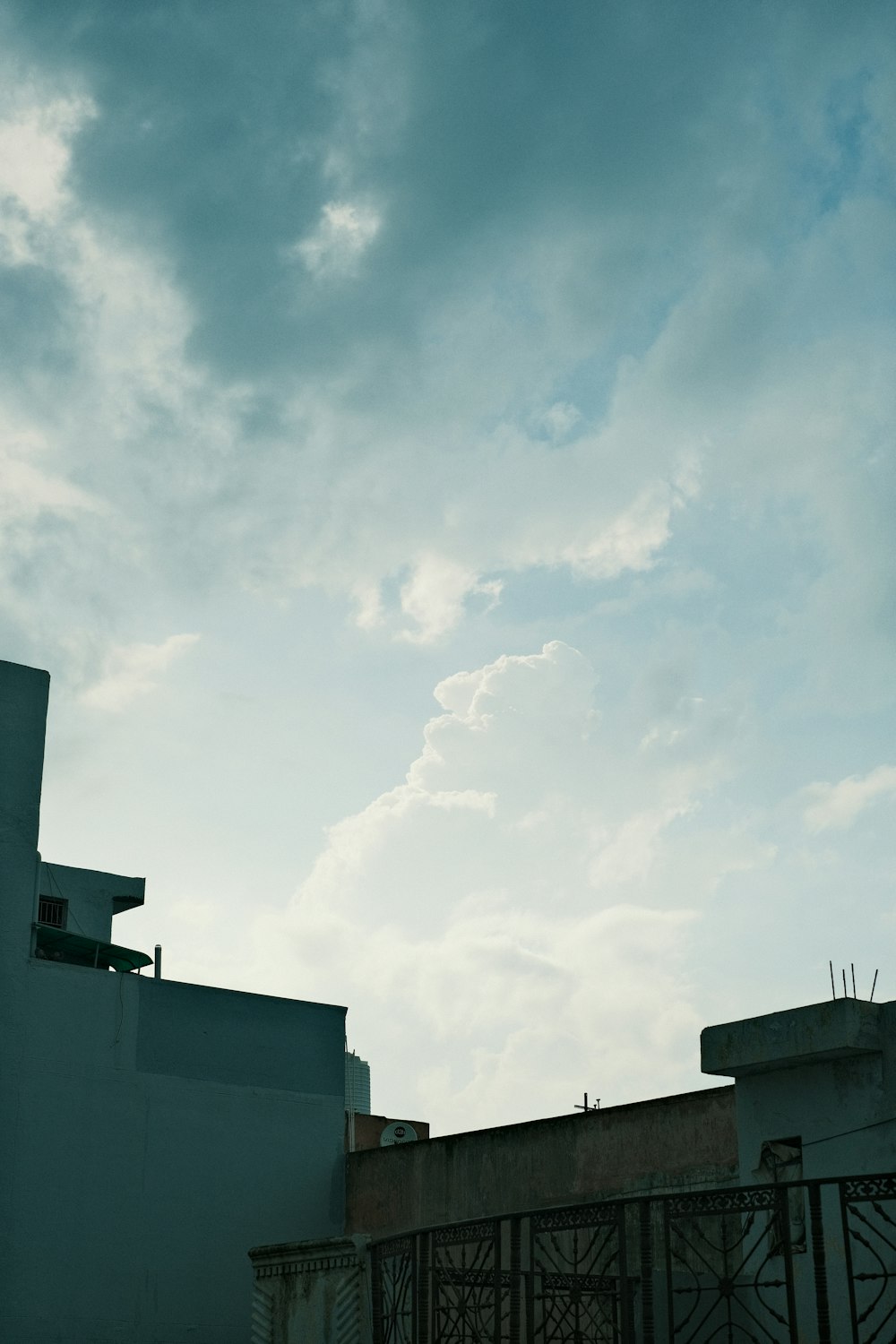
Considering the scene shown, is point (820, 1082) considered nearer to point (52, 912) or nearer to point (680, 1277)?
point (680, 1277)

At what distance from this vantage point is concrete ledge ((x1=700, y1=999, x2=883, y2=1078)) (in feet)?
52.9

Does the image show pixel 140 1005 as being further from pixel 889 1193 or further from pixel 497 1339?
pixel 889 1193

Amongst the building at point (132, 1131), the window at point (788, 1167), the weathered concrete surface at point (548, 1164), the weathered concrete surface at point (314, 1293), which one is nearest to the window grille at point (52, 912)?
the building at point (132, 1131)

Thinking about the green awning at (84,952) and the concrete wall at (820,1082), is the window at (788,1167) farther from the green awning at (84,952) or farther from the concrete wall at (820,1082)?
the green awning at (84,952)

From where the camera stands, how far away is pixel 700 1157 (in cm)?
2273

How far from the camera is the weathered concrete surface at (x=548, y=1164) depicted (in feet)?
74.8

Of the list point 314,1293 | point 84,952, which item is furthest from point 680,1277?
point 84,952

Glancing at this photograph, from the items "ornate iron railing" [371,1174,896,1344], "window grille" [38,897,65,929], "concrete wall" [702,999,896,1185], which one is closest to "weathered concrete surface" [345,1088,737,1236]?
"ornate iron railing" [371,1174,896,1344]

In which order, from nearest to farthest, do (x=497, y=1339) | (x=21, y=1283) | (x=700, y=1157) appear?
(x=497, y=1339), (x=700, y=1157), (x=21, y=1283)

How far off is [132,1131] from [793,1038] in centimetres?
1534

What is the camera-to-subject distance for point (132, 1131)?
27.4 m

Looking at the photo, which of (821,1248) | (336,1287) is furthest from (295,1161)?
(821,1248)

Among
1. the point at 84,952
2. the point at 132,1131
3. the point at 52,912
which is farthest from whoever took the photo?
the point at 52,912

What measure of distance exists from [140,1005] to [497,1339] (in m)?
16.0
